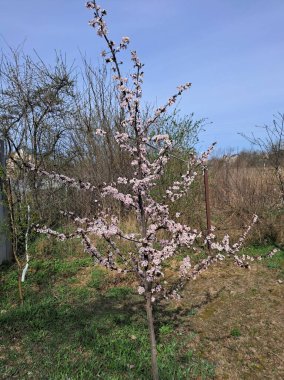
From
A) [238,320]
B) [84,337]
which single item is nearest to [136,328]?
[84,337]

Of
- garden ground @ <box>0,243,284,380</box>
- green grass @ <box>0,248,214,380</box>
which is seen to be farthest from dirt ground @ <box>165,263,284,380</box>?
green grass @ <box>0,248,214,380</box>

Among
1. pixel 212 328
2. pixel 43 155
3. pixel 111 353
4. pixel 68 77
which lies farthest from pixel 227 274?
pixel 68 77

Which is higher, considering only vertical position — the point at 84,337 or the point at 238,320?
the point at 84,337

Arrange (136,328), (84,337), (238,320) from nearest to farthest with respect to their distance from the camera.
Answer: (84,337), (136,328), (238,320)

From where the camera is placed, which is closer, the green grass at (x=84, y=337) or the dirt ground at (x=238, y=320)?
the green grass at (x=84, y=337)

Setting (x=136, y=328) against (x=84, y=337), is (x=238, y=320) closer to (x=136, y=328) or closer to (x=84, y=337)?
(x=136, y=328)

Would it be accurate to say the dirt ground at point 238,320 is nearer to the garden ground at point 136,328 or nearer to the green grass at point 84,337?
the garden ground at point 136,328

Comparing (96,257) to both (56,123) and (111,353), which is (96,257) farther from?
(56,123)

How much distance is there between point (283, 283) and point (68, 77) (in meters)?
8.68

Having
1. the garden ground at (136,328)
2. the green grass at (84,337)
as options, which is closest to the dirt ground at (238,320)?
the garden ground at (136,328)

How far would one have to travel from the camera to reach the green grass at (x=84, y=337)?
391 centimetres

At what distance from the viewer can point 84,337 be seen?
4652 millimetres

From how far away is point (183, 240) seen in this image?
10.1ft

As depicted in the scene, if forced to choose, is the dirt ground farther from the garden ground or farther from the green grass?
the green grass
